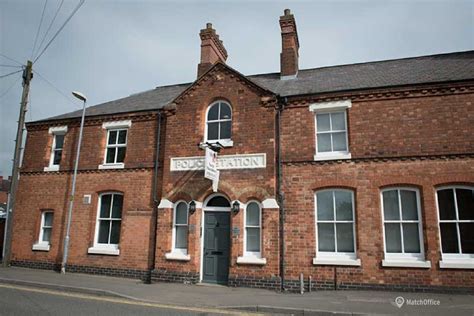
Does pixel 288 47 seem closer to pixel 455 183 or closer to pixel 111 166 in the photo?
pixel 455 183

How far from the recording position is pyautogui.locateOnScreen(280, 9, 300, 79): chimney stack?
14.8 m

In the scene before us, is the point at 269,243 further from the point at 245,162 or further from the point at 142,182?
the point at 142,182

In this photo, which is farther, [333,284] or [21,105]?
[21,105]

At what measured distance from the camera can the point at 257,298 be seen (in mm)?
8969

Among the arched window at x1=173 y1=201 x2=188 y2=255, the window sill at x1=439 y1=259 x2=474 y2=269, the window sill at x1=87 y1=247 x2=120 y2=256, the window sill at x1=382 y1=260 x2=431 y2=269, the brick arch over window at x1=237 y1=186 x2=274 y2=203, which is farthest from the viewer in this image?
the window sill at x1=87 y1=247 x2=120 y2=256

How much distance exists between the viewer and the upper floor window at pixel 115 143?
13.9m

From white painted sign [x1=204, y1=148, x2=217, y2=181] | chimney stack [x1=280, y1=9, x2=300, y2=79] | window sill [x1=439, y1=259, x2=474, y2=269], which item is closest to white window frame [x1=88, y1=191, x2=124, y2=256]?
white painted sign [x1=204, y1=148, x2=217, y2=181]

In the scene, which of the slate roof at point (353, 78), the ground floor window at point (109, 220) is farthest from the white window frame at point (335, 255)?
the ground floor window at point (109, 220)

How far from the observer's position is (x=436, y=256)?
9.64 meters

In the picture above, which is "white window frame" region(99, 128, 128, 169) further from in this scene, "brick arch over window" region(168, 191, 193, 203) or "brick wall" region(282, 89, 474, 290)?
"brick wall" region(282, 89, 474, 290)

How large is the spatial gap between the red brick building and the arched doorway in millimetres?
40

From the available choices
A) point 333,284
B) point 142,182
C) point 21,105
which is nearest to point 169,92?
point 142,182

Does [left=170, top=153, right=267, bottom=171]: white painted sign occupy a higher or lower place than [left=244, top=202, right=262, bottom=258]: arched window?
higher

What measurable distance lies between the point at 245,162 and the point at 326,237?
11.9 ft
